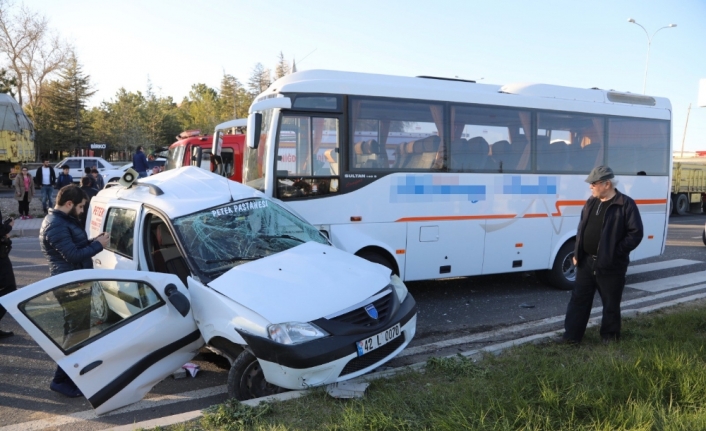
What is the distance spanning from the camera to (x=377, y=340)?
4.37 metres

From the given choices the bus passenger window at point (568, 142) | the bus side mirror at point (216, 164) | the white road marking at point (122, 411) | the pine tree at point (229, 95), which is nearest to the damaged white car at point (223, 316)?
the white road marking at point (122, 411)

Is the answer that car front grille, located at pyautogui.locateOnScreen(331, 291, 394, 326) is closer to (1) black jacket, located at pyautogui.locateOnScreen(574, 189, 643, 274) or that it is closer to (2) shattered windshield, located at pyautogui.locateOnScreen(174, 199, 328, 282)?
(2) shattered windshield, located at pyautogui.locateOnScreen(174, 199, 328, 282)

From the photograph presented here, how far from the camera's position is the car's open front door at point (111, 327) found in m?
3.96

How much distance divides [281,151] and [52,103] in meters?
54.2

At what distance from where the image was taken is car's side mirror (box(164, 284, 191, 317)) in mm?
4328

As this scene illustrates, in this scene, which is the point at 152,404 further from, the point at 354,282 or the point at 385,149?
the point at 385,149

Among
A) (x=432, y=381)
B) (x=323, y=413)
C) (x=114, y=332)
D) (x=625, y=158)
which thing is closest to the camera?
(x=323, y=413)

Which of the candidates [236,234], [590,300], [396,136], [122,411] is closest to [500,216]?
[396,136]

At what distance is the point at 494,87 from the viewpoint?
8.77m

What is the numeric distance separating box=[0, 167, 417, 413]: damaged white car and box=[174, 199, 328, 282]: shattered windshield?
0.05 feet

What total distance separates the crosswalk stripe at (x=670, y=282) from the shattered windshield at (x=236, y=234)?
242 inches

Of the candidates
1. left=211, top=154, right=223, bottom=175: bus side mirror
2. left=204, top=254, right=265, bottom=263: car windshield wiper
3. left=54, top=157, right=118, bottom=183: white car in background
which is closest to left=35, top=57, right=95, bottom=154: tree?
left=54, top=157, right=118, bottom=183: white car in background

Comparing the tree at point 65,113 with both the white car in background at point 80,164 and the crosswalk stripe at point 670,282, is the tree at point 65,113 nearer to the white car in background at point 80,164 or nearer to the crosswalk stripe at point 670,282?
the white car in background at point 80,164

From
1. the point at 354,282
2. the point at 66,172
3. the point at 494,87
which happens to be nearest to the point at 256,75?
the point at 66,172
